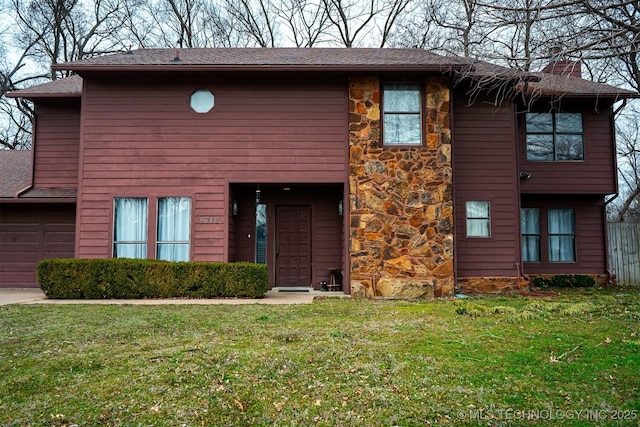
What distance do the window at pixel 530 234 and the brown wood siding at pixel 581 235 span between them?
12 centimetres

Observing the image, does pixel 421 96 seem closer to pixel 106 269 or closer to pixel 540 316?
pixel 540 316

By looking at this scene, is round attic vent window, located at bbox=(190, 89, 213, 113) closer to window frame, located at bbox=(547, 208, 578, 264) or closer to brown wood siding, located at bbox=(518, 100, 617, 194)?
brown wood siding, located at bbox=(518, 100, 617, 194)

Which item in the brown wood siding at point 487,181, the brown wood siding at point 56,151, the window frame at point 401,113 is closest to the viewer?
the window frame at point 401,113

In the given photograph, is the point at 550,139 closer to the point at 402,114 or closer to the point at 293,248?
the point at 402,114

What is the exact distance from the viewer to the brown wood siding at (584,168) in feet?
40.2

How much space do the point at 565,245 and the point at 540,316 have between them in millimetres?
7475

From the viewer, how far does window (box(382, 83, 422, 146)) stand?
10.0 meters

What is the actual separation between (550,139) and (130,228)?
10.7 m

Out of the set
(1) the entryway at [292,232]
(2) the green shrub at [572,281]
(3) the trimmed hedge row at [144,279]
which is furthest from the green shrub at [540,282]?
(3) the trimmed hedge row at [144,279]

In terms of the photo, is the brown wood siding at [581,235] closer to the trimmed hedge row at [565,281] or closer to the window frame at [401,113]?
the trimmed hedge row at [565,281]

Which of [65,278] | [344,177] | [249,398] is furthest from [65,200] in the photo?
[249,398]

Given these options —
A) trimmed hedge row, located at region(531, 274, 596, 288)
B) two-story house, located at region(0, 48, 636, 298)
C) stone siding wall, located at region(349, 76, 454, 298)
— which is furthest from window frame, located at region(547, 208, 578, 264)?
stone siding wall, located at region(349, 76, 454, 298)

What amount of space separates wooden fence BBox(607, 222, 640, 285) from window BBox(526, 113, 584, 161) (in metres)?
2.83

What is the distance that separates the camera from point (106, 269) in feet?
29.5
